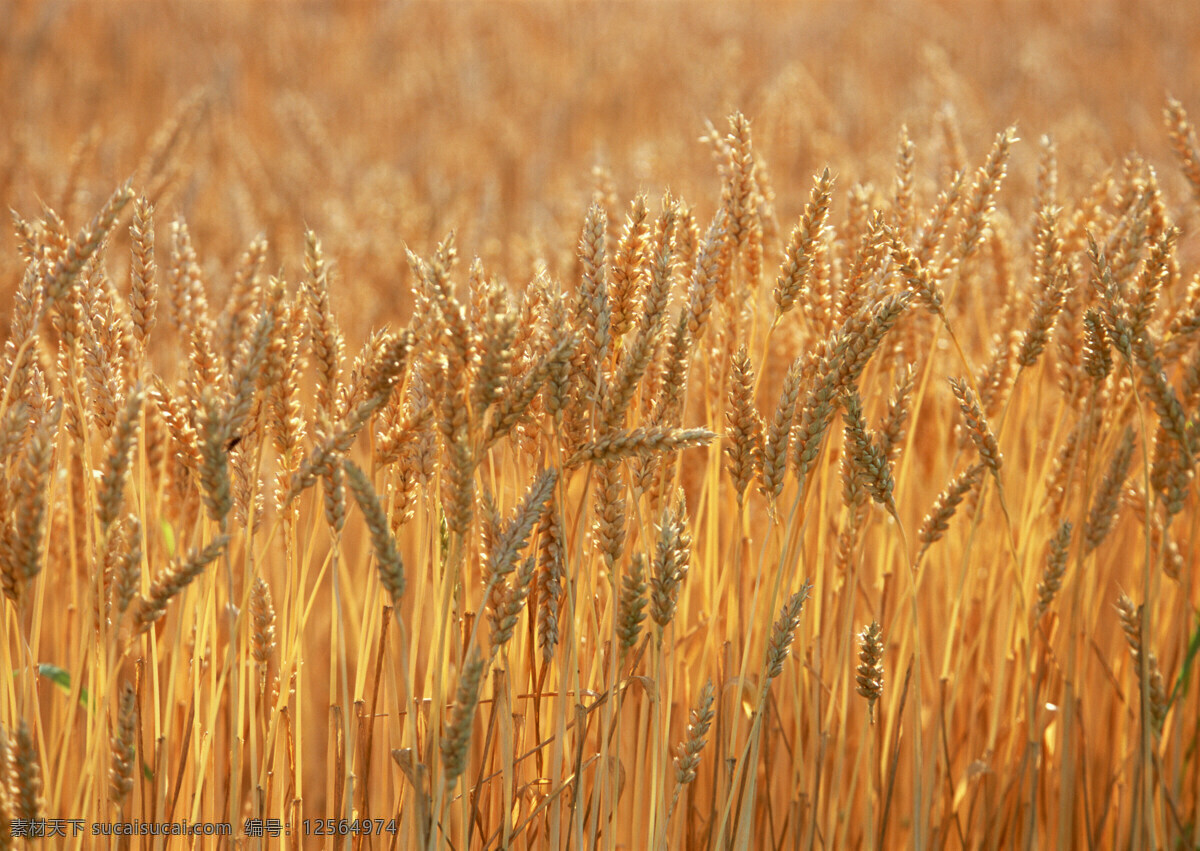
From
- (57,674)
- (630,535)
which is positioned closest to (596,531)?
(630,535)

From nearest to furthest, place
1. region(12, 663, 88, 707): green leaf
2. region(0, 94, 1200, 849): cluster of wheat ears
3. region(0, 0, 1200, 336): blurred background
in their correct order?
1. region(0, 94, 1200, 849): cluster of wheat ears
2. region(12, 663, 88, 707): green leaf
3. region(0, 0, 1200, 336): blurred background

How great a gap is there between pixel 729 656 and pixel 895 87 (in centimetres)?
555

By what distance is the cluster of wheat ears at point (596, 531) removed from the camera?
33.3 inches

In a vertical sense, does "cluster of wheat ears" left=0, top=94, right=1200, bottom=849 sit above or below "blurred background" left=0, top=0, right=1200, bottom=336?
below

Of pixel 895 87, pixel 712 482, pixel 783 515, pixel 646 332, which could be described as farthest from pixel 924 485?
pixel 895 87

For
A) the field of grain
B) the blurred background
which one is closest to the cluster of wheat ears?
the field of grain

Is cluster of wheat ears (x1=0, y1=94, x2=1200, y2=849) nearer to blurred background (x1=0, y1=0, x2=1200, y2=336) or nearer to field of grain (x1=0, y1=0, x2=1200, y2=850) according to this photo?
field of grain (x1=0, y1=0, x2=1200, y2=850)

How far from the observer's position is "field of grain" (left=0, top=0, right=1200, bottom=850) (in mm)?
866

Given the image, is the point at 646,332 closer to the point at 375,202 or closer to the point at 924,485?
the point at 924,485

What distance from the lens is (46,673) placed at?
114 centimetres

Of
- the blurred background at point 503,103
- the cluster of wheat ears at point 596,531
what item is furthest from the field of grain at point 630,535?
the blurred background at point 503,103

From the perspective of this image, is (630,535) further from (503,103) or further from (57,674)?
(503,103)

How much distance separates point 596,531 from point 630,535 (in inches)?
10.3

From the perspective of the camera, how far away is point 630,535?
1199 mm
